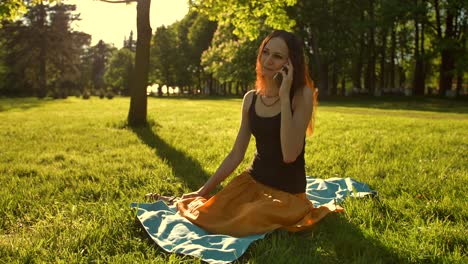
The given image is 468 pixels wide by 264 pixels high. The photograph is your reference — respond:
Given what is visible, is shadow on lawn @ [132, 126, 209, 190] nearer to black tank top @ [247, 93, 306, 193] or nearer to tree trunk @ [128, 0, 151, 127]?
black tank top @ [247, 93, 306, 193]

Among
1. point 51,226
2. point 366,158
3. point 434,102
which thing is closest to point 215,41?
point 434,102

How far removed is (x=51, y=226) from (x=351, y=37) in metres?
42.7

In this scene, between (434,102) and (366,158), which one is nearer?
(366,158)

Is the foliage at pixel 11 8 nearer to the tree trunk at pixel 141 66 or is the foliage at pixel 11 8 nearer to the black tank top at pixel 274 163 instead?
the tree trunk at pixel 141 66

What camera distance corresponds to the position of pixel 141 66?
12867 millimetres

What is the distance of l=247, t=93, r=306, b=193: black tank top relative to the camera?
429 cm

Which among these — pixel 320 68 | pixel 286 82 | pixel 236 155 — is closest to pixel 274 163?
pixel 236 155

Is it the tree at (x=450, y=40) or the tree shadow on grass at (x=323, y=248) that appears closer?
the tree shadow on grass at (x=323, y=248)

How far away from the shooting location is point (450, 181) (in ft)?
19.2

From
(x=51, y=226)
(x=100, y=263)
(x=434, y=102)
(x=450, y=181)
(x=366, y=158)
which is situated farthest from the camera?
(x=434, y=102)

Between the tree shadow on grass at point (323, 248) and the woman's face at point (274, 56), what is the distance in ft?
5.73

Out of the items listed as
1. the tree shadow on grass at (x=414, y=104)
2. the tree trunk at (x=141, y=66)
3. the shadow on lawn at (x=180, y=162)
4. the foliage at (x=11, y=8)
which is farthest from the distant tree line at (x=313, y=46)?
the shadow on lawn at (x=180, y=162)

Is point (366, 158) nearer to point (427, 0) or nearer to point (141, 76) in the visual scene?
point (141, 76)

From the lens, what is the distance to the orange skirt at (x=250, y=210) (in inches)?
151
